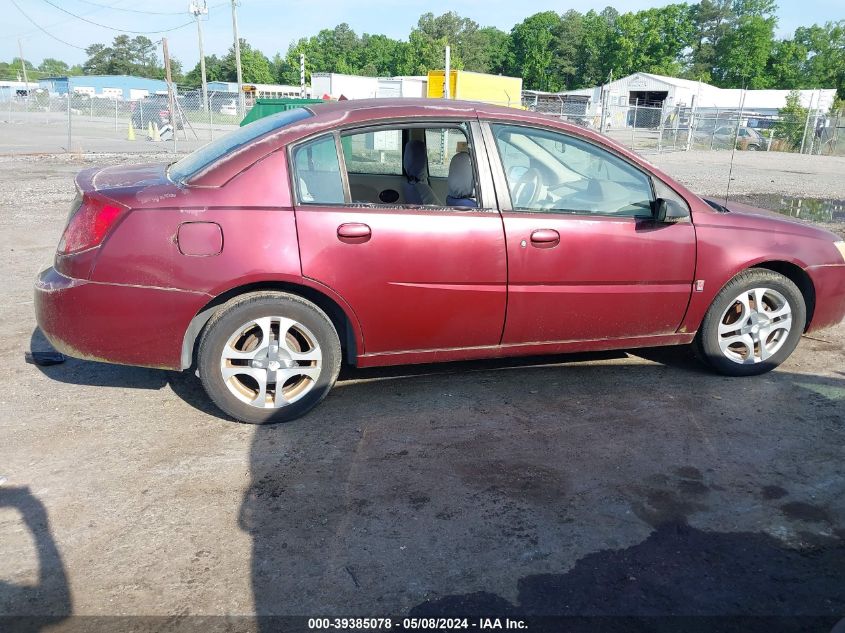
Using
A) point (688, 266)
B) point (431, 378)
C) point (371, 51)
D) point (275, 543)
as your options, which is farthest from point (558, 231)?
point (371, 51)

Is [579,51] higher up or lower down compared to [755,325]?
higher up

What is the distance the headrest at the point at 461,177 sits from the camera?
4211 millimetres

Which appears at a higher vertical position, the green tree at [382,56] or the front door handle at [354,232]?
the green tree at [382,56]

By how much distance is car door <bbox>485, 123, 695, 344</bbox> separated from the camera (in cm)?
415

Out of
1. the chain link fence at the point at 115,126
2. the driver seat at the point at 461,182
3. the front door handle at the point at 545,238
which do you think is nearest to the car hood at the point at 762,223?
the front door handle at the point at 545,238

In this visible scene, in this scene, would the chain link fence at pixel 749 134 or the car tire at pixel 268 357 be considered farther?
the chain link fence at pixel 749 134

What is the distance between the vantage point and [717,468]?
3580 mm

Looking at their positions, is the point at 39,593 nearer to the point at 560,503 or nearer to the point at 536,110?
the point at 560,503

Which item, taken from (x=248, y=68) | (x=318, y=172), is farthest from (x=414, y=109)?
(x=248, y=68)

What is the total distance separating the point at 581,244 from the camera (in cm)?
420

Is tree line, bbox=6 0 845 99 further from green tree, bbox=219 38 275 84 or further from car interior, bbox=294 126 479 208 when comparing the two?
car interior, bbox=294 126 479 208

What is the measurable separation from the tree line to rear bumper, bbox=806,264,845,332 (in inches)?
3334

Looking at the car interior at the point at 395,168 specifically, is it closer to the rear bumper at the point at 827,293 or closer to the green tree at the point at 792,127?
the rear bumper at the point at 827,293

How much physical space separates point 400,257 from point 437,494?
53.0 inches
